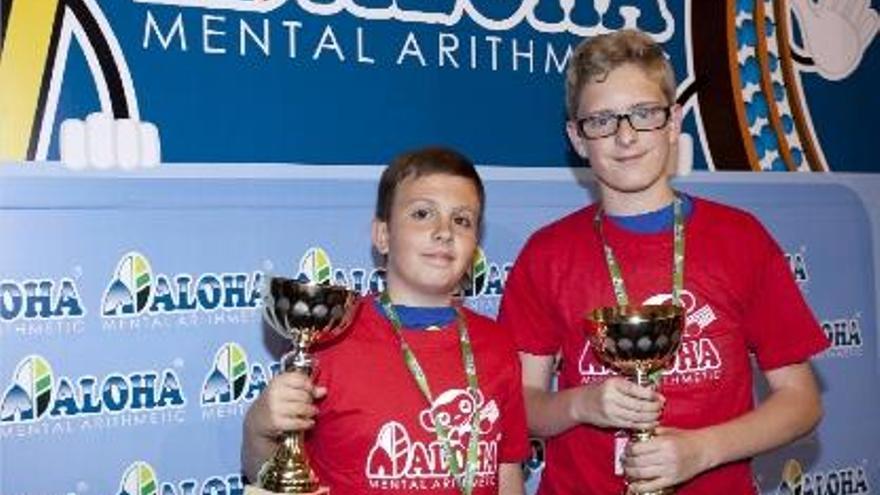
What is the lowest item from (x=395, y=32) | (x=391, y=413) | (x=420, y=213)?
(x=391, y=413)

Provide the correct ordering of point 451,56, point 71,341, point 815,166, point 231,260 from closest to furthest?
1. point 71,341
2. point 231,260
3. point 451,56
4. point 815,166

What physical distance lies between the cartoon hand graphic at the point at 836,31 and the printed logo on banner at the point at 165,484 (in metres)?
2.02

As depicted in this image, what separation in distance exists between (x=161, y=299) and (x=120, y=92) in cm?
41

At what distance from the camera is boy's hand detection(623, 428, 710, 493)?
2.04 metres

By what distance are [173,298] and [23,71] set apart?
1.68ft

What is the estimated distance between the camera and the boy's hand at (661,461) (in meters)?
2.04

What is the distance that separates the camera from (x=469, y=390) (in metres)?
2.16

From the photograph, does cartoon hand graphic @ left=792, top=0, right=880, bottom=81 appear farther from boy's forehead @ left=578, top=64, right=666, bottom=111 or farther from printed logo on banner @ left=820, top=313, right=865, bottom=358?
boy's forehead @ left=578, top=64, right=666, bottom=111

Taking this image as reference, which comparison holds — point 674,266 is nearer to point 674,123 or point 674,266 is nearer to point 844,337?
point 674,123

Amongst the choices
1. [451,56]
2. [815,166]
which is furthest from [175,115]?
[815,166]


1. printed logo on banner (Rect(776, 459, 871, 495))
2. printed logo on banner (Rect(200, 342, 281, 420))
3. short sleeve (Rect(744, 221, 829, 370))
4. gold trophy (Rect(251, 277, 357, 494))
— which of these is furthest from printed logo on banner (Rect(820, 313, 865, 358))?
gold trophy (Rect(251, 277, 357, 494))

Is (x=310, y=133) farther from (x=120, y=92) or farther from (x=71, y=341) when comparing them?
(x=71, y=341)

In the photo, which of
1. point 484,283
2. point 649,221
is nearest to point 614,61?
point 649,221

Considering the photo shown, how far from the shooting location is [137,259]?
7.69 ft
